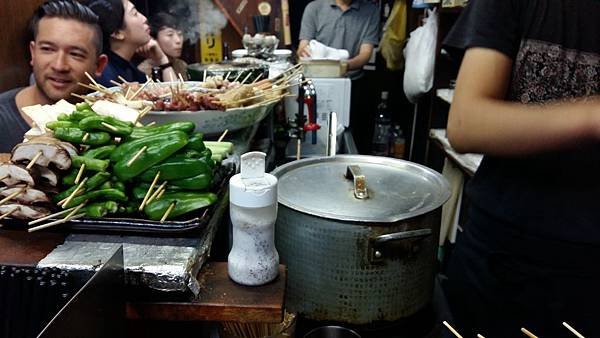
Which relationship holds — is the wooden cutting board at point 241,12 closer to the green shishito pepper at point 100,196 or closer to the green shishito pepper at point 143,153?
the green shishito pepper at point 143,153

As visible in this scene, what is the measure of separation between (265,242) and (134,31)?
343 centimetres

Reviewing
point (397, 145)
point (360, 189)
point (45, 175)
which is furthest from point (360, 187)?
point (397, 145)

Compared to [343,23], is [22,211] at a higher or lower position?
lower

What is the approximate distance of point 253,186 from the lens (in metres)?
1.17

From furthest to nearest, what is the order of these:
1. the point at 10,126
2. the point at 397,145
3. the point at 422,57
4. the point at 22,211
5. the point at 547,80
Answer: the point at 397,145
the point at 422,57
the point at 10,126
the point at 547,80
the point at 22,211

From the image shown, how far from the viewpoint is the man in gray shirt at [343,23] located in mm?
6543

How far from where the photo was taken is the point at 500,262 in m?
1.78

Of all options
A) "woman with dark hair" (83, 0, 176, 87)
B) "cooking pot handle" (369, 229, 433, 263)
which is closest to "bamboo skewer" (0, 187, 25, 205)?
"cooking pot handle" (369, 229, 433, 263)

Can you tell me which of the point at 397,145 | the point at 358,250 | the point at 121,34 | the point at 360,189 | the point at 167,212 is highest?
the point at 121,34

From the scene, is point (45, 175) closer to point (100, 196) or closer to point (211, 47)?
point (100, 196)

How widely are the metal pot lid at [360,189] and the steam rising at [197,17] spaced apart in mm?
5453

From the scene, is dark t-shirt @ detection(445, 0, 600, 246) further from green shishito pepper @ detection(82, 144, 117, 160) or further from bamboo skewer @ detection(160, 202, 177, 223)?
green shishito pepper @ detection(82, 144, 117, 160)

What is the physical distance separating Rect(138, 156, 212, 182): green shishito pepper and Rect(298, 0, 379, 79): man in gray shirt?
537 centimetres

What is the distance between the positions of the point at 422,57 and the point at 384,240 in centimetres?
370
